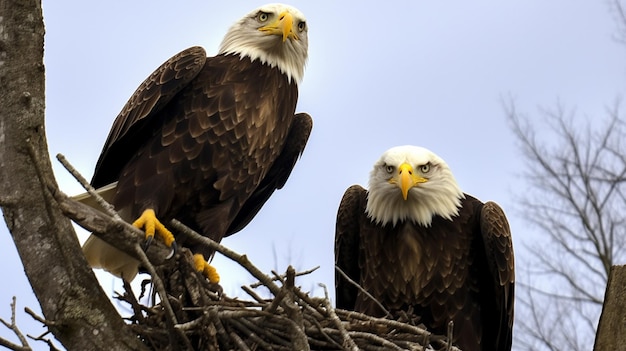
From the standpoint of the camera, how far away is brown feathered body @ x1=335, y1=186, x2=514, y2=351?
5.59 metres

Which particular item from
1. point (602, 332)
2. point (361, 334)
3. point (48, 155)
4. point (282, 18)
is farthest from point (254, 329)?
point (282, 18)

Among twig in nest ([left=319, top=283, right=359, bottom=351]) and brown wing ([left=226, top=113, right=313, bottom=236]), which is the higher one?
brown wing ([left=226, top=113, right=313, bottom=236])

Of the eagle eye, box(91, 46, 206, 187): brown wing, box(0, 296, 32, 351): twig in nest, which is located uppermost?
the eagle eye

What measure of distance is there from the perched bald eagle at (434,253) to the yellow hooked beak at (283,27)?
0.82 meters

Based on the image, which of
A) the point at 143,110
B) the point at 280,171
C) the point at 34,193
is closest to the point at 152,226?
the point at 143,110

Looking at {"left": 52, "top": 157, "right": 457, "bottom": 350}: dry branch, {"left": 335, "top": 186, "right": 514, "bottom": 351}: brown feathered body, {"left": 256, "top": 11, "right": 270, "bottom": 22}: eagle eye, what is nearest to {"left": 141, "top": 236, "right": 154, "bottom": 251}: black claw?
{"left": 52, "top": 157, "right": 457, "bottom": 350}: dry branch

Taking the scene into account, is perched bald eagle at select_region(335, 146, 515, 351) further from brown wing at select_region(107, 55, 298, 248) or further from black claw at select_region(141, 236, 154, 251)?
black claw at select_region(141, 236, 154, 251)

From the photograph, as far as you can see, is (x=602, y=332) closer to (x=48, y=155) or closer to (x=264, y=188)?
(x=48, y=155)

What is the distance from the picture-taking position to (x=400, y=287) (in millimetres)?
5641

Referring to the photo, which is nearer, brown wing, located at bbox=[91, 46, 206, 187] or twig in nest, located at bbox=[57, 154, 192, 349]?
twig in nest, located at bbox=[57, 154, 192, 349]

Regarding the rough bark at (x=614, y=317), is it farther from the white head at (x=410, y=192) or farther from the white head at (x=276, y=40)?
the white head at (x=276, y=40)

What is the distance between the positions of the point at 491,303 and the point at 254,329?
5.92 feet

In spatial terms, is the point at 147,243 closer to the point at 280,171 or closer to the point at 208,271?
the point at 208,271

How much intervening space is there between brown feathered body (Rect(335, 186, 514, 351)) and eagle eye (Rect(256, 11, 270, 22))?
1.21m
